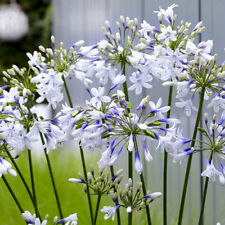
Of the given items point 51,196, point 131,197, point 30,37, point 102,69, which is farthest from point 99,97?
point 30,37

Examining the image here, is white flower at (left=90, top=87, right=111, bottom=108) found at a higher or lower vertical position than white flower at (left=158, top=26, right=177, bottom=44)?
lower

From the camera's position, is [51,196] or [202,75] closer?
[202,75]

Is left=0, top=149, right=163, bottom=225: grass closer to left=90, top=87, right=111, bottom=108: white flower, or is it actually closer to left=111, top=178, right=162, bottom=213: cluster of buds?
left=111, top=178, right=162, bottom=213: cluster of buds

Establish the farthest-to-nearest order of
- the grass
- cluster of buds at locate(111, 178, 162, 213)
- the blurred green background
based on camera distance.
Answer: the blurred green background → the grass → cluster of buds at locate(111, 178, 162, 213)

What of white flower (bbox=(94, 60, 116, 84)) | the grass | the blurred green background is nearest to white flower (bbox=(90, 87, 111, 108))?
white flower (bbox=(94, 60, 116, 84))

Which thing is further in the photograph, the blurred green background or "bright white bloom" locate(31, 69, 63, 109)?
the blurred green background

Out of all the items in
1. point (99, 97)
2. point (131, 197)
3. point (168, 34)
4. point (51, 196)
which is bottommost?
point (51, 196)

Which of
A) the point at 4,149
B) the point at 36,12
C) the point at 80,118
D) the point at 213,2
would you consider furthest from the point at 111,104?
the point at 36,12

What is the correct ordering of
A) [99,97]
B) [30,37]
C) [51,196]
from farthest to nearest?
1. [30,37]
2. [51,196]
3. [99,97]

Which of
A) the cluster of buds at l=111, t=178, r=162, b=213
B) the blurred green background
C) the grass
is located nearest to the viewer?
the cluster of buds at l=111, t=178, r=162, b=213

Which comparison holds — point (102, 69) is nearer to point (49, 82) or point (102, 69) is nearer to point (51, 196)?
point (49, 82)

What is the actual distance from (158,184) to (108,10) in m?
1.11

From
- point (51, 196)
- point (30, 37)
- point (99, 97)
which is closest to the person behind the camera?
point (99, 97)

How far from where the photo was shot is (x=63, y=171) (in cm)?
233
